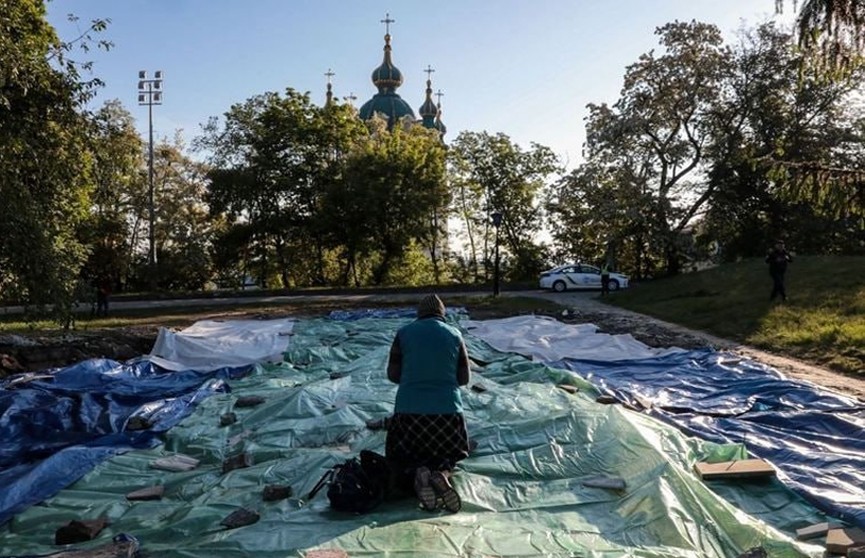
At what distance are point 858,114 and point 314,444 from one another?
28.5 m

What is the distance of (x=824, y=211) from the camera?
267 inches

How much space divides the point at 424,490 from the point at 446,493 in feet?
0.47

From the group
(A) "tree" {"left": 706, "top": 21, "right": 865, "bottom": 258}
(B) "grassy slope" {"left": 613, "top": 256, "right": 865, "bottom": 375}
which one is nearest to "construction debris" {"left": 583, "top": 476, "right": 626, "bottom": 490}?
(B) "grassy slope" {"left": 613, "top": 256, "right": 865, "bottom": 375}

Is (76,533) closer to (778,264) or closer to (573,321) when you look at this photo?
(573,321)

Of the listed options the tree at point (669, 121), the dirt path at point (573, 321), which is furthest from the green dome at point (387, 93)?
the dirt path at point (573, 321)

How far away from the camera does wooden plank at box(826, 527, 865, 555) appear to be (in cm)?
366

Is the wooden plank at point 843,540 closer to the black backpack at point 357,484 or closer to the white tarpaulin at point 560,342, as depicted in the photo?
the black backpack at point 357,484

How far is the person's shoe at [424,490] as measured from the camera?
4223 millimetres

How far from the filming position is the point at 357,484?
4.35 m

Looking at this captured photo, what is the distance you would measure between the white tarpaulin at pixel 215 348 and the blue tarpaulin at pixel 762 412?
4.99 m

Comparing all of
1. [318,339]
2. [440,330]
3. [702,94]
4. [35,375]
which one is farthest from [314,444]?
[702,94]

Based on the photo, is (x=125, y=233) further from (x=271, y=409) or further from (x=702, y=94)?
(x=271, y=409)

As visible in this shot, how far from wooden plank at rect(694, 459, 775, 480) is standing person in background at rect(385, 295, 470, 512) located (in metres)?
1.76

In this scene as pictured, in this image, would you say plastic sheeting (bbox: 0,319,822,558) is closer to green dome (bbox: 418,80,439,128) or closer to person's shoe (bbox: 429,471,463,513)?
person's shoe (bbox: 429,471,463,513)
